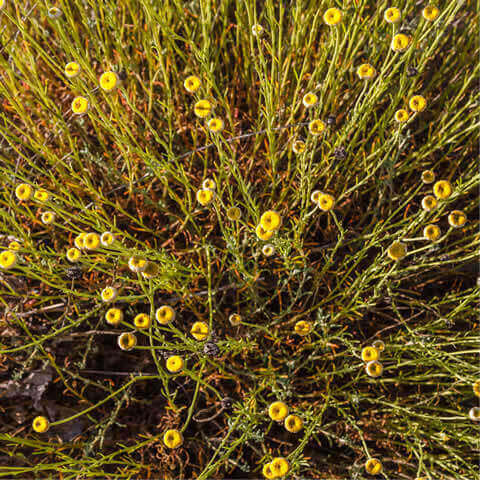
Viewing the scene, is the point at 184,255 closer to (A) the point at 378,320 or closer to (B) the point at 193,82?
(B) the point at 193,82

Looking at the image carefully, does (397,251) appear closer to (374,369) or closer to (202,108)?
(374,369)

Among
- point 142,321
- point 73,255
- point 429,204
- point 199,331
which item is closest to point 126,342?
point 142,321

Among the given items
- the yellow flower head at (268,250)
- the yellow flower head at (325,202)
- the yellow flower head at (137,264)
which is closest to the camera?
the yellow flower head at (137,264)

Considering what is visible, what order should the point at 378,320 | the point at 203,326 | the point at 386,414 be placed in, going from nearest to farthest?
1. the point at 203,326
2. the point at 386,414
3. the point at 378,320

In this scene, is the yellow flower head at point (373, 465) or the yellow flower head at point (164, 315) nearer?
the yellow flower head at point (164, 315)

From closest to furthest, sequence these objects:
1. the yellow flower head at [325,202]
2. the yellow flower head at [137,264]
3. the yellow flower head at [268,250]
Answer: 1. the yellow flower head at [137,264]
2. the yellow flower head at [325,202]
3. the yellow flower head at [268,250]

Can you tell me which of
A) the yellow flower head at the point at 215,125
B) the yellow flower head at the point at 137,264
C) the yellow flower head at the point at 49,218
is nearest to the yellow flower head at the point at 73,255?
the yellow flower head at the point at 49,218

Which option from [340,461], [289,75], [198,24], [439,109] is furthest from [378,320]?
[198,24]

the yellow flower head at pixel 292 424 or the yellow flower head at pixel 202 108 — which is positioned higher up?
the yellow flower head at pixel 202 108

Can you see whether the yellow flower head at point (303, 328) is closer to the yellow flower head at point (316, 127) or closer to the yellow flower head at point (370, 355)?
the yellow flower head at point (370, 355)
